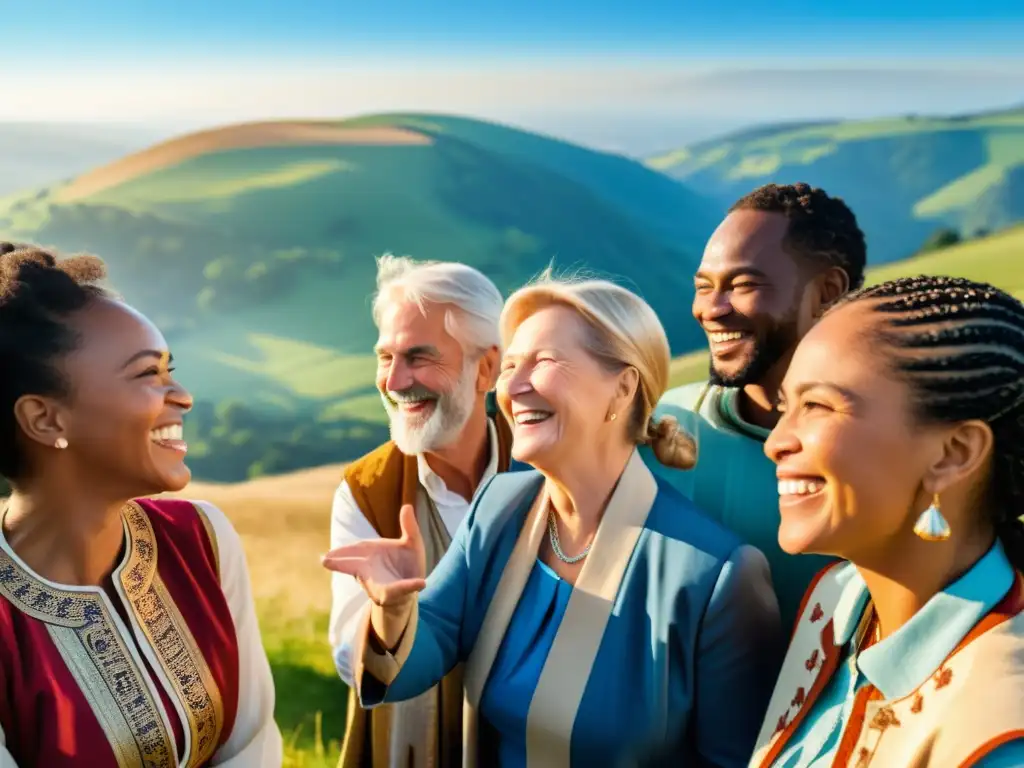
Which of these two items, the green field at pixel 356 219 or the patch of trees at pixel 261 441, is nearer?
the patch of trees at pixel 261 441

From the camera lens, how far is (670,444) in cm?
247

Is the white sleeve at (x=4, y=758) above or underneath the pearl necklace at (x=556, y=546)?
Answer: underneath

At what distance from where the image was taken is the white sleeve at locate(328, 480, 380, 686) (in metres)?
3.06

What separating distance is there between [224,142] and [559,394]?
1759cm

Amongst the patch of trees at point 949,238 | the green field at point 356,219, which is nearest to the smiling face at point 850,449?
the green field at point 356,219

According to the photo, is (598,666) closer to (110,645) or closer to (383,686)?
(383,686)

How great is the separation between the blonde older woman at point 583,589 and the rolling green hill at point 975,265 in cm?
838

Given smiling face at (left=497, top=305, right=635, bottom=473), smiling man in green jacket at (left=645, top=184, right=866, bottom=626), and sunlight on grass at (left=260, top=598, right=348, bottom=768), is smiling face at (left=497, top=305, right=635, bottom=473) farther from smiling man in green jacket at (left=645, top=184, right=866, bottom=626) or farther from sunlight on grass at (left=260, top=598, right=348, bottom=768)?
sunlight on grass at (left=260, top=598, right=348, bottom=768)

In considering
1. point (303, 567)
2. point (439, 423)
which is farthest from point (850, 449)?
point (303, 567)

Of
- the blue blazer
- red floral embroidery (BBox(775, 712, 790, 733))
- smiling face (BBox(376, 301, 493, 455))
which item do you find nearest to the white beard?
smiling face (BBox(376, 301, 493, 455))

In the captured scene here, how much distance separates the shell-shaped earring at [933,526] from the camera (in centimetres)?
161

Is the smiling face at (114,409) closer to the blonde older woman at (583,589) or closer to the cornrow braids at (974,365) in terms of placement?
the blonde older woman at (583,589)

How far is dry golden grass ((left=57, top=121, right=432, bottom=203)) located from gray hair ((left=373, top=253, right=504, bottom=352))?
1555 cm

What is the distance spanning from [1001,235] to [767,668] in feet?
43.9
